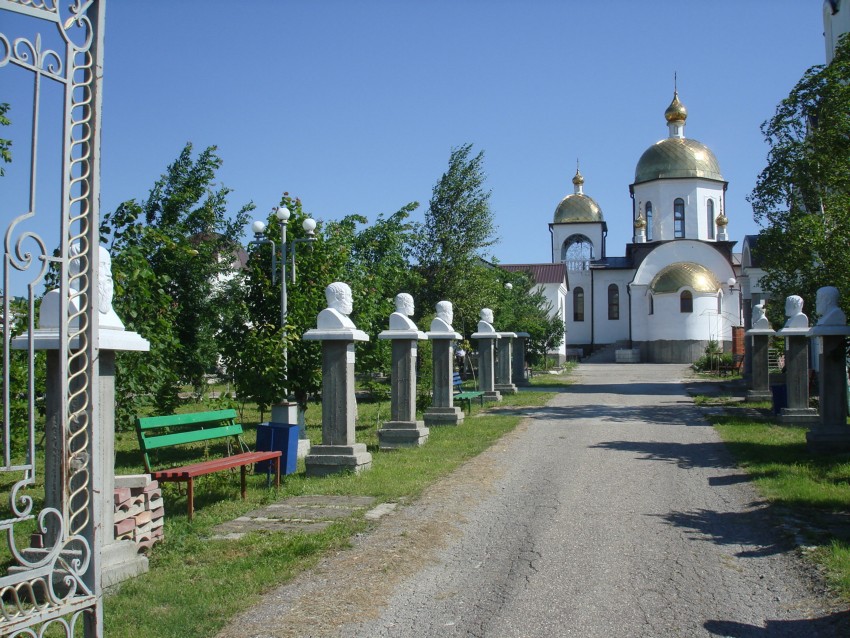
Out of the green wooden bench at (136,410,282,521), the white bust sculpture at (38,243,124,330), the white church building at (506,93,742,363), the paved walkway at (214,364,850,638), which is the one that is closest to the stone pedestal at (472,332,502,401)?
the paved walkway at (214,364,850,638)

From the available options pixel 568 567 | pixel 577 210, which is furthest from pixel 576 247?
pixel 568 567

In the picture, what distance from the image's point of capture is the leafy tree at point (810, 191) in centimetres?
1367

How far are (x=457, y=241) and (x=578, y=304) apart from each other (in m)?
36.8

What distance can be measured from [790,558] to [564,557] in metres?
1.79

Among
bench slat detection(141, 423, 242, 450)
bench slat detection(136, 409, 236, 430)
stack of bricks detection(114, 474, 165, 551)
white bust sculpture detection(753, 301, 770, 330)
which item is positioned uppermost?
white bust sculpture detection(753, 301, 770, 330)

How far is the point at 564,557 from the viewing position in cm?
656

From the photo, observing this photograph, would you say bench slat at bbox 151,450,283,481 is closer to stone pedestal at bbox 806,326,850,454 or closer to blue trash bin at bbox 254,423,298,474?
blue trash bin at bbox 254,423,298,474

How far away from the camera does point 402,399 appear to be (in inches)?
500

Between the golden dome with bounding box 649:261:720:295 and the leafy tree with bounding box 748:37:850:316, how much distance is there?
27.3 m

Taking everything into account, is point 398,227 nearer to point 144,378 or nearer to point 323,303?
point 323,303

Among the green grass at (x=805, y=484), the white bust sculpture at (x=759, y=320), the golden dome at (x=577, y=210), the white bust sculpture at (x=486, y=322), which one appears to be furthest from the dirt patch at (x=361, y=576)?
the golden dome at (x=577, y=210)

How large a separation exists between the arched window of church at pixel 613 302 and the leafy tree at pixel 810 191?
36.3 m

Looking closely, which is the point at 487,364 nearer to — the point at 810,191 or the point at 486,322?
the point at 486,322

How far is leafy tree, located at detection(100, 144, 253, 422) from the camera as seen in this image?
10.3 meters
